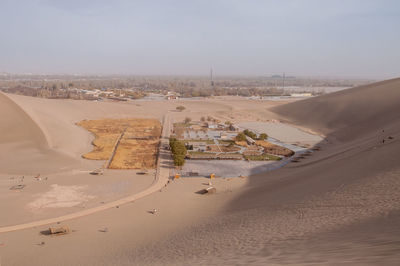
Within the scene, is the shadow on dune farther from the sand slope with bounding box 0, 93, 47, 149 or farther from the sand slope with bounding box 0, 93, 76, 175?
the sand slope with bounding box 0, 93, 47, 149

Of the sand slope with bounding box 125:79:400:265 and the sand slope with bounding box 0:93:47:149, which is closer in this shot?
the sand slope with bounding box 125:79:400:265

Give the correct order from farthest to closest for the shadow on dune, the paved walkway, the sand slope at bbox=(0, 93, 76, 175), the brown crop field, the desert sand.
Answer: the brown crop field, the sand slope at bbox=(0, 93, 76, 175), the paved walkway, the desert sand, the shadow on dune

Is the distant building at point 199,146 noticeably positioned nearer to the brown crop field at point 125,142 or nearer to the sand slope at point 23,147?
the brown crop field at point 125,142

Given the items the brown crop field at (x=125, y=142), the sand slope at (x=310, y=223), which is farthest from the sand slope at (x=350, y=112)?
the brown crop field at (x=125, y=142)

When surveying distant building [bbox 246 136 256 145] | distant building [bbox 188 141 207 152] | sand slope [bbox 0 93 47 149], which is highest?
sand slope [bbox 0 93 47 149]

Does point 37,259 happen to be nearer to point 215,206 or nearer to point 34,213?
point 34,213

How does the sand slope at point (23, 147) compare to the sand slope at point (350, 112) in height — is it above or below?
below

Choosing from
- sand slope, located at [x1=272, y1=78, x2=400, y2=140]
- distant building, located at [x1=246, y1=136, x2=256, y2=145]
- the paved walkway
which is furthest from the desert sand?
sand slope, located at [x1=272, y1=78, x2=400, y2=140]

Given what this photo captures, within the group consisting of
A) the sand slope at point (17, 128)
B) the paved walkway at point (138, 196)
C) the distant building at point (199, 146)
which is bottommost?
the paved walkway at point (138, 196)

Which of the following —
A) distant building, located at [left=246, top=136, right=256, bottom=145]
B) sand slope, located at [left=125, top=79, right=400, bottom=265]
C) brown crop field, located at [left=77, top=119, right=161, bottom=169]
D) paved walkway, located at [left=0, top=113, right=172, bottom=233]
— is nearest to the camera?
sand slope, located at [left=125, top=79, right=400, bottom=265]

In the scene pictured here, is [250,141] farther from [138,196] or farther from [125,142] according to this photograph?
[138,196]
